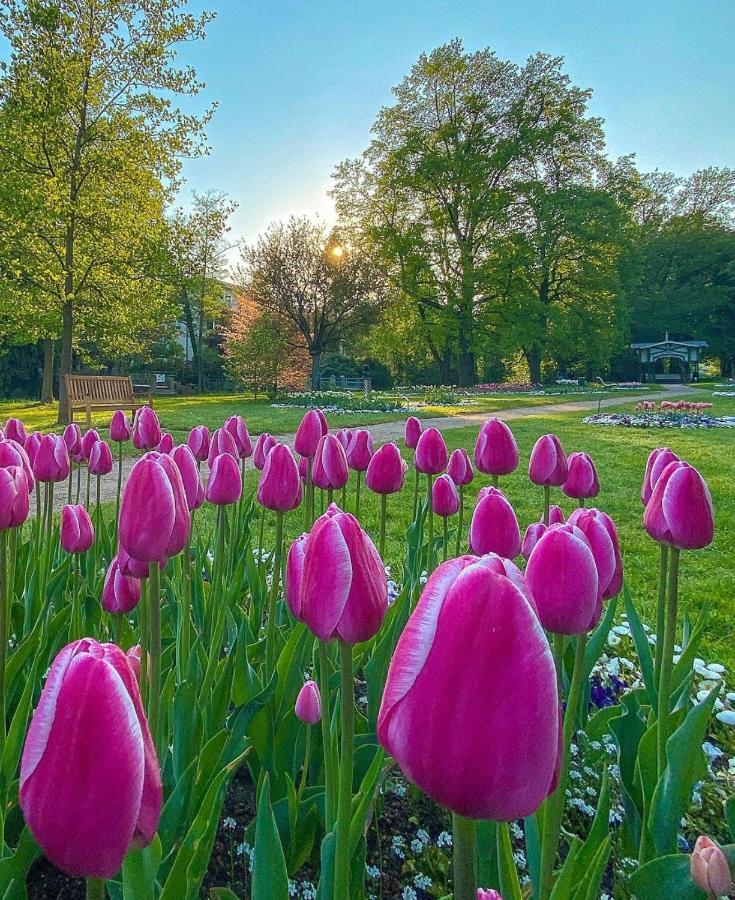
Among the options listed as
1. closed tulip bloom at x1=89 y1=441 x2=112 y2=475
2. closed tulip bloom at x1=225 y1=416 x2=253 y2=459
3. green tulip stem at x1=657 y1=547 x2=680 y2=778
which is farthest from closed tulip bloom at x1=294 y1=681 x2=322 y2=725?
closed tulip bloom at x1=89 y1=441 x2=112 y2=475

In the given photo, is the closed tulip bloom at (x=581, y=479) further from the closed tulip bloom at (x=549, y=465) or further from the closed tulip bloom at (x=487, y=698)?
the closed tulip bloom at (x=487, y=698)

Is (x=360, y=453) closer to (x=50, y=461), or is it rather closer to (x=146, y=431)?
(x=146, y=431)

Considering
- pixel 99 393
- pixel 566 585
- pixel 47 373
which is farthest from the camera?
pixel 47 373

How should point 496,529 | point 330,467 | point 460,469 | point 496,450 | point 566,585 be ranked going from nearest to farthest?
point 566,585
point 496,529
point 330,467
point 496,450
point 460,469

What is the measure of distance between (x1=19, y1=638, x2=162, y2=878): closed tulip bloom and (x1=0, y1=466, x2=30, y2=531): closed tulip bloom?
0.78 m

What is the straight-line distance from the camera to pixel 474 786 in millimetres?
453

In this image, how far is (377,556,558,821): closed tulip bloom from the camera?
446 millimetres

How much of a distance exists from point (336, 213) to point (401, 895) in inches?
1249

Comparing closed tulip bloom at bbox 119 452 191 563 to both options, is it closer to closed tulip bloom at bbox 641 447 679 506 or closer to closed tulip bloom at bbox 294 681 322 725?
closed tulip bloom at bbox 294 681 322 725

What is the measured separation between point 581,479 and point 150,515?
1217 mm

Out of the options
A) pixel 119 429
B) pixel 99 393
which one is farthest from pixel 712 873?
pixel 99 393

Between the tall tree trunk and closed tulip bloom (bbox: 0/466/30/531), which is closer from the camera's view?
closed tulip bloom (bbox: 0/466/30/531)

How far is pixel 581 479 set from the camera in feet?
5.77

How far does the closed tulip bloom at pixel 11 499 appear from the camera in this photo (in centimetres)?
115
